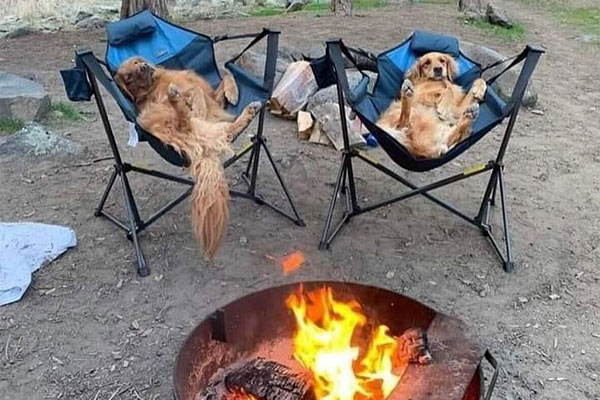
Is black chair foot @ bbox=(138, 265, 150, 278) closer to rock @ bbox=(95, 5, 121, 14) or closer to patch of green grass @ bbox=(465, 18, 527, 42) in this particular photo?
patch of green grass @ bbox=(465, 18, 527, 42)

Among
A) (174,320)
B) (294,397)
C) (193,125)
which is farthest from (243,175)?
(294,397)

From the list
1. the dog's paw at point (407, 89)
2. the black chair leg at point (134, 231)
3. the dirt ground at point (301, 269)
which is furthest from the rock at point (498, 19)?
the black chair leg at point (134, 231)

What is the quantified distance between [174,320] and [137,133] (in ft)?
2.66

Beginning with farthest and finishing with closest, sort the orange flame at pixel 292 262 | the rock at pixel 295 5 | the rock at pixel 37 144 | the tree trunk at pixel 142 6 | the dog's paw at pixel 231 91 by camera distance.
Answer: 1. the rock at pixel 295 5
2. the tree trunk at pixel 142 6
3. the rock at pixel 37 144
4. the dog's paw at pixel 231 91
5. the orange flame at pixel 292 262

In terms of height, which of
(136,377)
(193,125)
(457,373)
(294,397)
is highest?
(193,125)

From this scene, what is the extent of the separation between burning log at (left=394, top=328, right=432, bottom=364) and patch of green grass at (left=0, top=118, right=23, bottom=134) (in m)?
3.49

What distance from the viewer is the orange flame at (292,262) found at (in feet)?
10.00

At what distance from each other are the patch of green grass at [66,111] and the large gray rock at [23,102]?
0.09 m

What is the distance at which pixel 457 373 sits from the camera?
178cm

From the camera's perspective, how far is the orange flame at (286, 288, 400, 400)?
74.8 inches

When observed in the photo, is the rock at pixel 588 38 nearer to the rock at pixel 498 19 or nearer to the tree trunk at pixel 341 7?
the rock at pixel 498 19

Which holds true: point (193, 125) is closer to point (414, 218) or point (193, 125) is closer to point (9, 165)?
point (414, 218)

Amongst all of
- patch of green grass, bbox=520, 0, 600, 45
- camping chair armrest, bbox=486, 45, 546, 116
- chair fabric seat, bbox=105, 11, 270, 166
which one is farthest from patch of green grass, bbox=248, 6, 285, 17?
camping chair armrest, bbox=486, 45, 546, 116

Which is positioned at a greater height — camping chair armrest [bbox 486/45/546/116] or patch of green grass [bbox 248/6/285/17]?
camping chair armrest [bbox 486/45/546/116]
